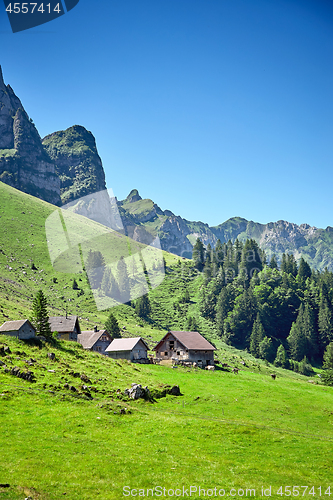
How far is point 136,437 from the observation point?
24594 millimetres

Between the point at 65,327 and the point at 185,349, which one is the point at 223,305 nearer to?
the point at 185,349

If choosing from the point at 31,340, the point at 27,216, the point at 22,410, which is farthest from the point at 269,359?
the point at 27,216

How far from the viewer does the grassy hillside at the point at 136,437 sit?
18219 mm

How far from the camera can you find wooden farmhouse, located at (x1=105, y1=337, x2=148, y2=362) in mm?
65250

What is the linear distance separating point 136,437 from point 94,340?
49.9 m

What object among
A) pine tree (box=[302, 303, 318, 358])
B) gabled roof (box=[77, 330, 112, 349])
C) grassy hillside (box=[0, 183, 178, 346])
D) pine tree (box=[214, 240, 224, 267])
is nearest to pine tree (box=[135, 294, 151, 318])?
grassy hillside (box=[0, 183, 178, 346])

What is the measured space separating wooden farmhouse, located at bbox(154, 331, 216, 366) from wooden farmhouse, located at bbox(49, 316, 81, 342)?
704 inches

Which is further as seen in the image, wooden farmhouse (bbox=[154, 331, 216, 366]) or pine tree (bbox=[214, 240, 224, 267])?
pine tree (bbox=[214, 240, 224, 267])

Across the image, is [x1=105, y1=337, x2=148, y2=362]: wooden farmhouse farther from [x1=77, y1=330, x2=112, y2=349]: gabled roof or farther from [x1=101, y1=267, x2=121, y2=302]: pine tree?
[x1=101, y1=267, x2=121, y2=302]: pine tree

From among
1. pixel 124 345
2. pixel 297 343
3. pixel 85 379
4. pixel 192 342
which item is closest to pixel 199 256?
pixel 297 343

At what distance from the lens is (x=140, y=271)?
175 m

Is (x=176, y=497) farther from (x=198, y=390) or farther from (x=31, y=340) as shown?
(x=31, y=340)

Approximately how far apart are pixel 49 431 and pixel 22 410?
3.87 metres

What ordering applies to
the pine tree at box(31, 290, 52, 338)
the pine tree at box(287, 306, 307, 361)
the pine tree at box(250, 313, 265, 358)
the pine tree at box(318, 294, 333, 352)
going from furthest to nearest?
1. the pine tree at box(318, 294, 333, 352)
2. the pine tree at box(287, 306, 307, 361)
3. the pine tree at box(250, 313, 265, 358)
4. the pine tree at box(31, 290, 52, 338)
